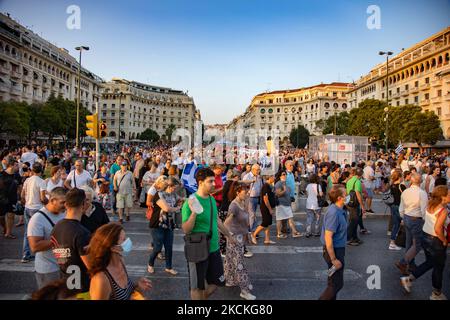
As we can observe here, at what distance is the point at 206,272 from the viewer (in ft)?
12.7

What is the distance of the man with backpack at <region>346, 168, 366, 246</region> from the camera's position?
7.28 metres

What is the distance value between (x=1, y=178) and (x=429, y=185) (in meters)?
11.3

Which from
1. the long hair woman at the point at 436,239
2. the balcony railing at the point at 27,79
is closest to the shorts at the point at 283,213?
the long hair woman at the point at 436,239

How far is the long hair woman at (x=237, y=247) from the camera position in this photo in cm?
457

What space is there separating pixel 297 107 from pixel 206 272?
10694 cm

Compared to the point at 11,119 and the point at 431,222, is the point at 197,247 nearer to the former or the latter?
the point at 431,222

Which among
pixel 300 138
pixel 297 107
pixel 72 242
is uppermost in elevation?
pixel 297 107

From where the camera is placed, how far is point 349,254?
6.52 metres

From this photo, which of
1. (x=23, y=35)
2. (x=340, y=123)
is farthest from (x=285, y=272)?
(x=340, y=123)

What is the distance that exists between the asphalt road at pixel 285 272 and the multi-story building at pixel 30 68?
157 ft

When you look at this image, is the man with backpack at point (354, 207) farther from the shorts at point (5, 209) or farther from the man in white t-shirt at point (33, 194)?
the shorts at point (5, 209)

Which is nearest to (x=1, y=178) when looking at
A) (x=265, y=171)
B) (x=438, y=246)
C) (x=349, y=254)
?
(x=349, y=254)
